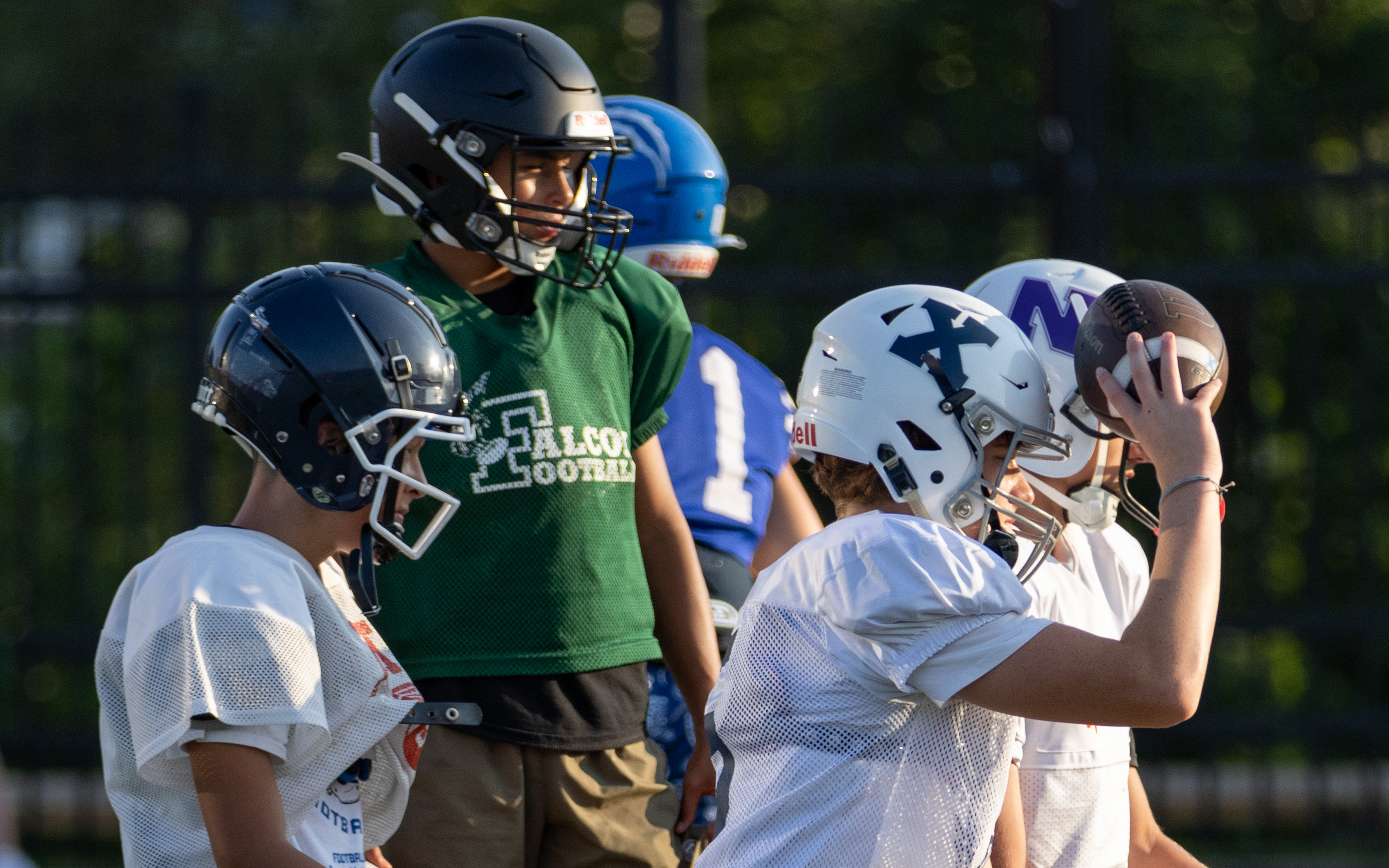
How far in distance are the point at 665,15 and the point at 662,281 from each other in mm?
3397

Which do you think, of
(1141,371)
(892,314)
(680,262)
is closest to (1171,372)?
(1141,371)

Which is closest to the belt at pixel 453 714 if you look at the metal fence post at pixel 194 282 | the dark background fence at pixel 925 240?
the dark background fence at pixel 925 240

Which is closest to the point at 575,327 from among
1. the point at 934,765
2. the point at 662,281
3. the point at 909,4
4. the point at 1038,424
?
the point at 662,281

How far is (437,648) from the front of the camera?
295cm

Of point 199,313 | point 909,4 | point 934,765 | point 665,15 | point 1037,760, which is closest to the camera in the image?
point 934,765

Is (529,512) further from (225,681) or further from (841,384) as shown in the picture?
(225,681)

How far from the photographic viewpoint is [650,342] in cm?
326

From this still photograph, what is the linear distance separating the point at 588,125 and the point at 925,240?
7147 millimetres

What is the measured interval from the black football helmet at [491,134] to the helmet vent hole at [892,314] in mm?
630

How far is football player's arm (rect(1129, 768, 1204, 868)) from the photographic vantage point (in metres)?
3.20

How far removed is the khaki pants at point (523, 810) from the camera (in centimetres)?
291

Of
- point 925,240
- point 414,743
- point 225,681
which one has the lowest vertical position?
point 414,743

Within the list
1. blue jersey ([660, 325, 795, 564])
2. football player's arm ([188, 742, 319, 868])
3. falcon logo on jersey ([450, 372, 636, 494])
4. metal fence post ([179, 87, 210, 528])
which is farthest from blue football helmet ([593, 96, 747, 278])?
metal fence post ([179, 87, 210, 528])

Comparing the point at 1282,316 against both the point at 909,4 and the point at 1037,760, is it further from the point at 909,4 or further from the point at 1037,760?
the point at 1037,760
